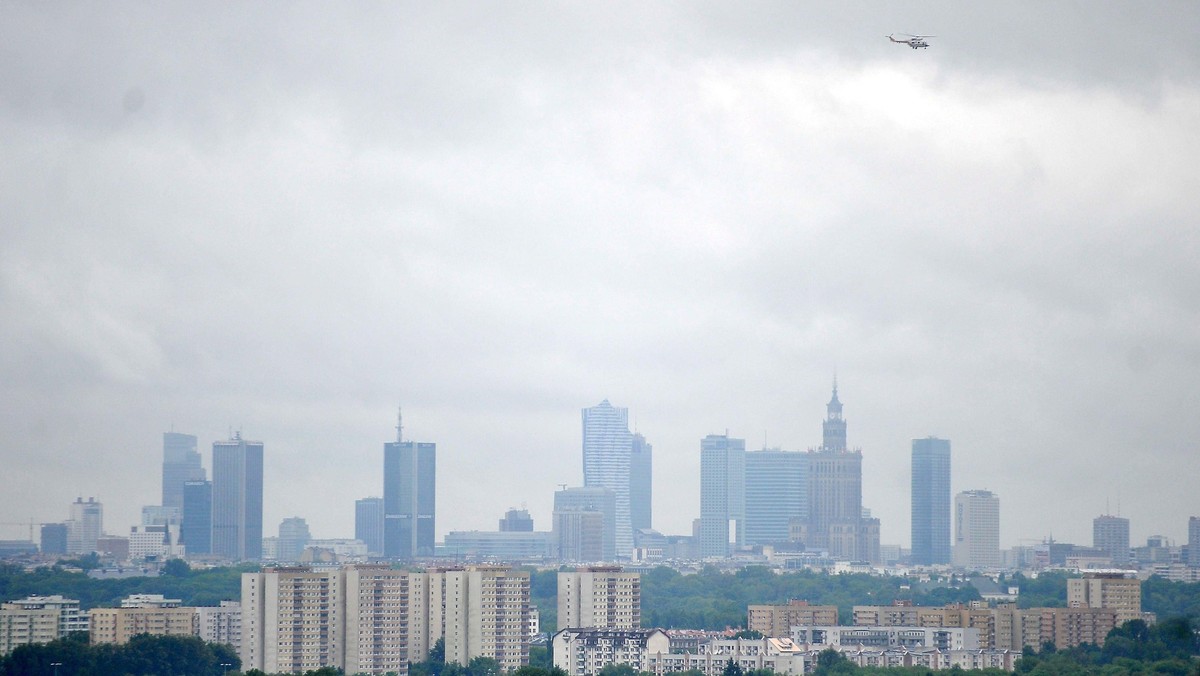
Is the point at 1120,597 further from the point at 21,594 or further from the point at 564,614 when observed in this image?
the point at 21,594

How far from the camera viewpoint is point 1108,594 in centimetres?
14025

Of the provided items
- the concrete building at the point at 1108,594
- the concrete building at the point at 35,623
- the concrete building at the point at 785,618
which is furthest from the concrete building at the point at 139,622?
the concrete building at the point at 1108,594

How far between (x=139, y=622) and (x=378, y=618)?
51.6 ft

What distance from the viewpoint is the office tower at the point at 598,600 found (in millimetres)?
123500

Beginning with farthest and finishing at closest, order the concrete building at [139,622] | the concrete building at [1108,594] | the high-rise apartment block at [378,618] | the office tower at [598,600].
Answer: the concrete building at [1108,594] → the office tower at [598,600] → the concrete building at [139,622] → the high-rise apartment block at [378,618]

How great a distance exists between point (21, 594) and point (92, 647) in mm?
55595

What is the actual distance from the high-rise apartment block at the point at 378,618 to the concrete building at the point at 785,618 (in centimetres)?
2541

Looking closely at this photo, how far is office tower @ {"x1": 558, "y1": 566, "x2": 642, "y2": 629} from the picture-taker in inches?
4862

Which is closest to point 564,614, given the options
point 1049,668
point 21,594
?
point 1049,668

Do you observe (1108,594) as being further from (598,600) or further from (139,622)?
(139,622)

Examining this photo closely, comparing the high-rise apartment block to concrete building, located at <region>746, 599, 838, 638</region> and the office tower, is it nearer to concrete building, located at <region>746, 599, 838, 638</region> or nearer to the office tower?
the office tower

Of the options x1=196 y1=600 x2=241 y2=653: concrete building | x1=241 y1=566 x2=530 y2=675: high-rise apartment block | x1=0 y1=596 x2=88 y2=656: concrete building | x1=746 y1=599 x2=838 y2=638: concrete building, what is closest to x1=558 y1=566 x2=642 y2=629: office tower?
x1=746 y1=599 x2=838 y2=638: concrete building

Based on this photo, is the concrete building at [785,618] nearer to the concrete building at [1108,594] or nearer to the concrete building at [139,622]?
the concrete building at [1108,594]

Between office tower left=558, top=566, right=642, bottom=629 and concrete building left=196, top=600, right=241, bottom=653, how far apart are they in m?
17.7
